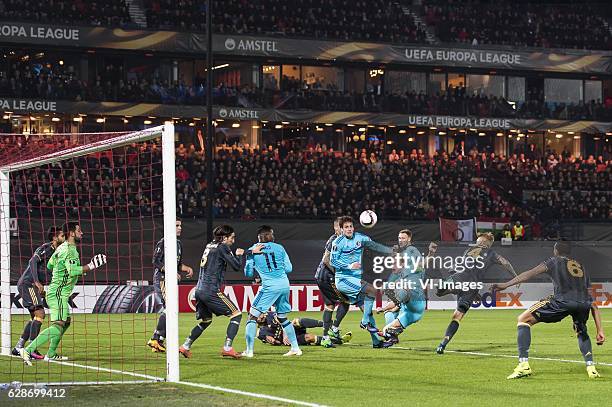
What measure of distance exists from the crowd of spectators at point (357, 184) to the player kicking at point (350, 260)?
21.5 meters

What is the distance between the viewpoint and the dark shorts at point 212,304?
680 inches

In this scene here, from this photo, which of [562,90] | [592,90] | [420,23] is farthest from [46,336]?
[592,90]

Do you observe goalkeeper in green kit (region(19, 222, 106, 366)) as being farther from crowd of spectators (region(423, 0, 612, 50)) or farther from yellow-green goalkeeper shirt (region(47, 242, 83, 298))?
crowd of spectators (region(423, 0, 612, 50))

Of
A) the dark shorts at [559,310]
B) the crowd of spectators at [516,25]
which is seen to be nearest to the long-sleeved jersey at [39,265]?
the dark shorts at [559,310]

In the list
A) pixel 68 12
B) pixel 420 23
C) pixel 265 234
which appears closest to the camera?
pixel 265 234

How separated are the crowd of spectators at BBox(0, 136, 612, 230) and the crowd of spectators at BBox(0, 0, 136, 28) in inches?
230

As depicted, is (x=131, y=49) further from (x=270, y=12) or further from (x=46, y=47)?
(x=270, y=12)

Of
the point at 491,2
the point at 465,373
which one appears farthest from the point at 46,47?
the point at 465,373

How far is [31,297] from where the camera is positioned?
18734mm

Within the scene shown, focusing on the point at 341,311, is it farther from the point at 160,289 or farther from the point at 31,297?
the point at 31,297

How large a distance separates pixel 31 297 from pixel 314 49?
33355 millimetres

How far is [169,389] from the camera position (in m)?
13.4

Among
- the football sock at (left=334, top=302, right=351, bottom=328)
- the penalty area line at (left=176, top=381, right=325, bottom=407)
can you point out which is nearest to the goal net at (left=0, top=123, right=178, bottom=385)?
the penalty area line at (left=176, top=381, right=325, bottom=407)

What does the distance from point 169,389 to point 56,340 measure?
3886 mm
